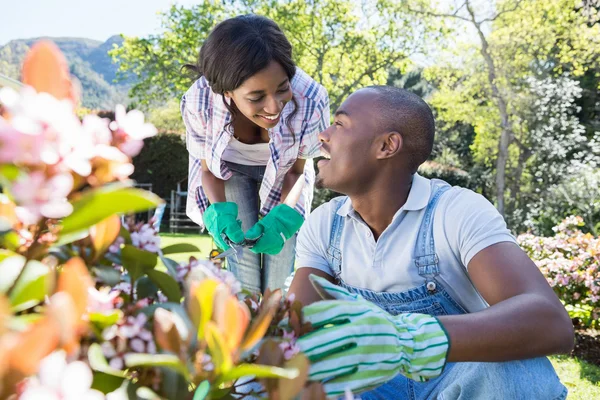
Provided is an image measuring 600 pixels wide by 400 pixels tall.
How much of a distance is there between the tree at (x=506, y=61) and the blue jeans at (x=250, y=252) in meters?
12.1

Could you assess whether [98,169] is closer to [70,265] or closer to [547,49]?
[70,265]

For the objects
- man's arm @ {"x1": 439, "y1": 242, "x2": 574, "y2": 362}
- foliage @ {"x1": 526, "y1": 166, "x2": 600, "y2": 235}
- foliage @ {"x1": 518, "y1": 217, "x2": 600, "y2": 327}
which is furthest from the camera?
foliage @ {"x1": 526, "y1": 166, "x2": 600, "y2": 235}

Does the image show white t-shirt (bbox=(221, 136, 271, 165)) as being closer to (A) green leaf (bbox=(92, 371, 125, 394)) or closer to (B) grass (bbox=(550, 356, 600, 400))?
(B) grass (bbox=(550, 356, 600, 400))

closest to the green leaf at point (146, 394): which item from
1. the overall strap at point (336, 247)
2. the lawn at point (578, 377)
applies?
the overall strap at point (336, 247)

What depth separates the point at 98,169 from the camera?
590 millimetres

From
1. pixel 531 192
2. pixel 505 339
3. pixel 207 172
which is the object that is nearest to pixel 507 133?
pixel 531 192

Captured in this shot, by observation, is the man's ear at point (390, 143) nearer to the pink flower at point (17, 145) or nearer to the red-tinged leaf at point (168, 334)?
the red-tinged leaf at point (168, 334)

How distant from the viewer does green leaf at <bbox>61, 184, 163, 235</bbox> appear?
0.53m

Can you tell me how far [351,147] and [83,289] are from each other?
154 cm

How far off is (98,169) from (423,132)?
1575 mm

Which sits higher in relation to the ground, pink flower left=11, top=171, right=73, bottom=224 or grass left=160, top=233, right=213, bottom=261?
pink flower left=11, top=171, right=73, bottom=224

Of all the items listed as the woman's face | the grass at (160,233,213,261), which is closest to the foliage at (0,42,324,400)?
the woman's face

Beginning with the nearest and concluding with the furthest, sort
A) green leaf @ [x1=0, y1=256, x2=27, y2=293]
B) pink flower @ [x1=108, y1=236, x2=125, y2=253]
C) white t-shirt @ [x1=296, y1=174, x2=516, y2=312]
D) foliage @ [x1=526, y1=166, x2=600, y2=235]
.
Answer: green leaf @ [x1=0, y1=256, x2=27, y2=293], pink flower @ [x1=108, y1=236, x2=125, y2=253], white t-shirt @ [x1=296, y1=174, x2=516, y2=312], foliage @ [x1=526, y1=166, x2=600, y2=235]

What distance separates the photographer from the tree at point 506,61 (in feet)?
48.3
